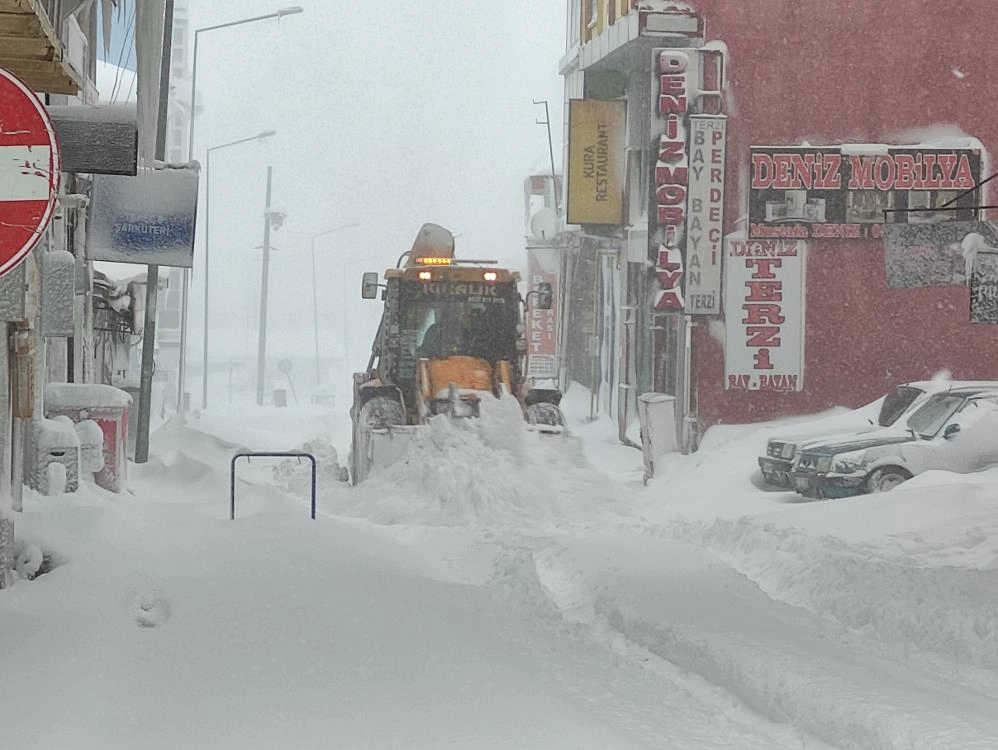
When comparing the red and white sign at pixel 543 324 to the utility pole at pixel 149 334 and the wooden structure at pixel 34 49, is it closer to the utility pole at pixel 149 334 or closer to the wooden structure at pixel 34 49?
the utility pole at pixel 149 334

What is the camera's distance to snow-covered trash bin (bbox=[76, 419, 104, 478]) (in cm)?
1495

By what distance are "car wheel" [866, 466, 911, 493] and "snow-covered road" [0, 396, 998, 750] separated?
3.30 m

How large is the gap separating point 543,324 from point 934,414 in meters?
21.8

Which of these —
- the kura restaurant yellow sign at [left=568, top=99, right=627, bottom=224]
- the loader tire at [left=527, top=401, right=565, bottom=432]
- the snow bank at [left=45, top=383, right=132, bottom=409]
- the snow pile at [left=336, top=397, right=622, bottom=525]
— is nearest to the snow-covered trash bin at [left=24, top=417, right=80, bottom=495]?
the snow bank at [left=45, top=383, right=132, bottom=409]

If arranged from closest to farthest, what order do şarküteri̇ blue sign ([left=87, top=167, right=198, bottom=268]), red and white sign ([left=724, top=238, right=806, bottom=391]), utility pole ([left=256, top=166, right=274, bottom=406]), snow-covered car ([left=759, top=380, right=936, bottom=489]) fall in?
şarküteri̇ blue sign ([left=87, top=167, right=198, bottom=268]) < snow-covered car ([left=759, top=380, right=936, bottom=489]) < red and white sign ([left=724, top=238, right=806, bottom=391]) < utility pole ([left=256, top=166, right=274, bottom=406])

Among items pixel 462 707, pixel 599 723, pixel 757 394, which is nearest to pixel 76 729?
pixel 462 707

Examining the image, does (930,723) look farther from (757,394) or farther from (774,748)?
(757,394)

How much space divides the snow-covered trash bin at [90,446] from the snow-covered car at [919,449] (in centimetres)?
916

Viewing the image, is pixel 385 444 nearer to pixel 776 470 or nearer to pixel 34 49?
pixel 776 470

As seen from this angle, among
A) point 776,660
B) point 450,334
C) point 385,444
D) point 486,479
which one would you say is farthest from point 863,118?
point 776,660

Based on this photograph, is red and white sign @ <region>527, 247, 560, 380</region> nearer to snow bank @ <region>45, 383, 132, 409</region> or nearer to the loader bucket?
the loader bucket

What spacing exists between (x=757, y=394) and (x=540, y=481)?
914cm

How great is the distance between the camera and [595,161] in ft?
88.1

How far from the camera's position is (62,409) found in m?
15.4
